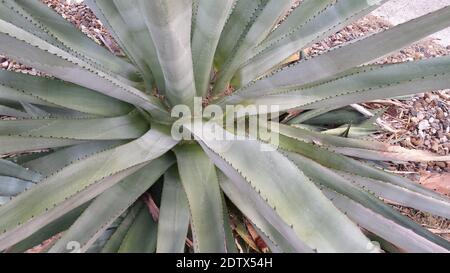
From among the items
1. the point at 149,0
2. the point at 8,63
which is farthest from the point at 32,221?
the point at 8,63

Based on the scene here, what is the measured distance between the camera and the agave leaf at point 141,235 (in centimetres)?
106

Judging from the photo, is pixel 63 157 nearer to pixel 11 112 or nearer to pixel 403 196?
pixel 11 112

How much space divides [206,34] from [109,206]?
442mm

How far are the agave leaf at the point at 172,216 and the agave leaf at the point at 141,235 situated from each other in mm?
85

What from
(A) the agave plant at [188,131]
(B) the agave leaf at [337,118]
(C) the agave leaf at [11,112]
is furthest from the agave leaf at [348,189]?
(C) the agave leaf at [11,112]

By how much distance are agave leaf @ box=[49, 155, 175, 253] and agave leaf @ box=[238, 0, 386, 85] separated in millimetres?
325

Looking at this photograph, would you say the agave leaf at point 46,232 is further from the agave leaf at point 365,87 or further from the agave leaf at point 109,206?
the agave leaf at point 365,87

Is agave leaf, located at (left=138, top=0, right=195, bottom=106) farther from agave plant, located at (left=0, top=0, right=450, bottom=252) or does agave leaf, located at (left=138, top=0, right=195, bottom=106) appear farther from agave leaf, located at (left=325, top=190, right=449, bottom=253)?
agave leaf, located at (left=325, top=190, right=449, bottom=253)

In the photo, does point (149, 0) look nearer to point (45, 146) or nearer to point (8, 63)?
point (45, 146)

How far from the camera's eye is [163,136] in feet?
3.48

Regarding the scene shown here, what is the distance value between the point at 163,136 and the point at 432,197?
662 mm

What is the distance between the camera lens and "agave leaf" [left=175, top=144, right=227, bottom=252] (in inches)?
36.9

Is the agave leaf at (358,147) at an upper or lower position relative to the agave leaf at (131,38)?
lower

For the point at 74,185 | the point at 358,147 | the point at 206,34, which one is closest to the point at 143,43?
the point at 206,34
